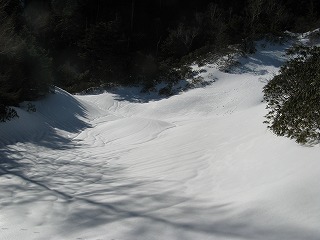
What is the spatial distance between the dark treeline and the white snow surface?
649 inches

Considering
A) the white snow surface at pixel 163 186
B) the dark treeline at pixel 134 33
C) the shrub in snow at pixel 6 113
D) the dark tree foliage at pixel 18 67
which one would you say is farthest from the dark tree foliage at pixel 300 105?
the dark treeline at pixel 134 33

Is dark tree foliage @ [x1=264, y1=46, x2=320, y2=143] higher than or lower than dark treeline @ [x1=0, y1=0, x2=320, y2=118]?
lower

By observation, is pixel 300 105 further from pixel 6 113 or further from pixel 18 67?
pixel 18 67

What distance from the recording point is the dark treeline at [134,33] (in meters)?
26.1

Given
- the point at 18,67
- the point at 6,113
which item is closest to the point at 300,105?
the point at 6,113

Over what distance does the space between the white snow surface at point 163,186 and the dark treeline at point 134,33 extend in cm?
1648

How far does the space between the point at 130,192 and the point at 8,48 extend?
961cm

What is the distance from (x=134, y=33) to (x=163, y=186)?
28.2 m

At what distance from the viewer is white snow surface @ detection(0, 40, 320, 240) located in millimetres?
2992

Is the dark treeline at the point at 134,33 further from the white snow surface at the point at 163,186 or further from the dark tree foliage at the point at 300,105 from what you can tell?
the dark tree foliage at the point at 300,105

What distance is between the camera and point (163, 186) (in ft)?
14.7

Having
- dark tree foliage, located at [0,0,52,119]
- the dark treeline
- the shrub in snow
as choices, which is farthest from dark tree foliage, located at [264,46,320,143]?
the dark treeline

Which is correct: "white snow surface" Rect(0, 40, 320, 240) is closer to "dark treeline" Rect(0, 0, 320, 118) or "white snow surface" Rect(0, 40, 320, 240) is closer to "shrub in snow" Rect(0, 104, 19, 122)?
"shrub in snow" Rect(0, 104, 19, 122)

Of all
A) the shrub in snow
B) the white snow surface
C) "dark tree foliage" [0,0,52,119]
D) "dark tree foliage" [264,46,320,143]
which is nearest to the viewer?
the white snow surface
